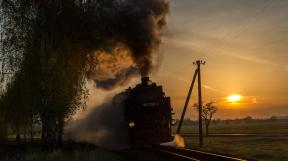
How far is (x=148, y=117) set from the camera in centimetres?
2356

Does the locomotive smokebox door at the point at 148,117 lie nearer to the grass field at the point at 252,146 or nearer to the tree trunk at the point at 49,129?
the grass field at the point at 252,146

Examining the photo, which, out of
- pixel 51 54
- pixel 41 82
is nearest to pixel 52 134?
pixel 41 82

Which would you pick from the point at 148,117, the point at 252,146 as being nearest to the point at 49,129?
the point at 148,117

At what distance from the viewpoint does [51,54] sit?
22.1 m

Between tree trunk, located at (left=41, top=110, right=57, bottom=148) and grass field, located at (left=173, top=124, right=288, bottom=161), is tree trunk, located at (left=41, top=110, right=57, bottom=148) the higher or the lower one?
the higher one

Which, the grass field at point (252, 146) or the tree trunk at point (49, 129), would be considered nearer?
the tree trunk at point (49, 129)

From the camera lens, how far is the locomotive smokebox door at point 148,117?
23.4 metres

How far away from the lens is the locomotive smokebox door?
76.8 ft

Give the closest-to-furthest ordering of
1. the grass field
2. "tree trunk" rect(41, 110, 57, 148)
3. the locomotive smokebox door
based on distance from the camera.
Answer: "tree trunk" rect(41, 110, 57, 148), the grass field, the locomotive smokebox door

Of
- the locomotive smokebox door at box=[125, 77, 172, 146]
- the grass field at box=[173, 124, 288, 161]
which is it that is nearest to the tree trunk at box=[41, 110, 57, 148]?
the locomotive smokebox door at box=[125, 77, 172, 146]

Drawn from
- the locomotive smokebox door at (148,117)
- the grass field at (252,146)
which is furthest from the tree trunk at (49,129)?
the grass field at (252,146)

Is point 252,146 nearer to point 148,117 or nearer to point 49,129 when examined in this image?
point 148,117

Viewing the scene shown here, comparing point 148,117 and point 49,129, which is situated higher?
point 148,117

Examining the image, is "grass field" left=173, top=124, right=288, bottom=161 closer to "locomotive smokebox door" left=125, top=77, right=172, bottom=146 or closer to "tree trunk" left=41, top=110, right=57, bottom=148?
"locomotive smokebox door" left=125, top=77, right=172, bottom=146
